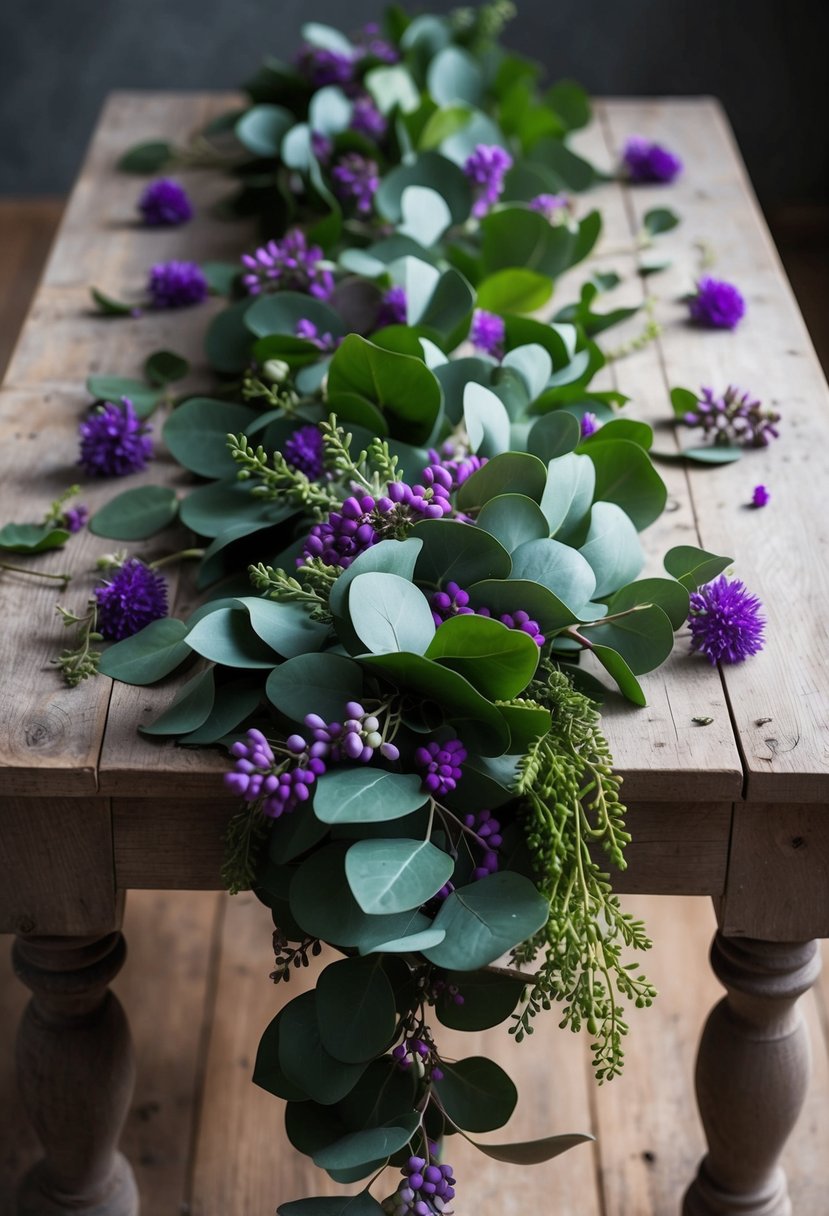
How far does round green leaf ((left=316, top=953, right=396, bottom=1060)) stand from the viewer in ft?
2.88

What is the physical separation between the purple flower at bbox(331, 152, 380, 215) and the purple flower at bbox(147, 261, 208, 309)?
194mm

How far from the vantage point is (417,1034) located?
91cm

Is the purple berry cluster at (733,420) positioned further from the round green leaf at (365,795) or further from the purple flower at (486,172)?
the round green leaf at (365,795)

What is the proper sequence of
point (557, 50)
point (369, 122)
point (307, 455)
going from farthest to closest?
point (557, 50) < point (369, 122) < point (307, 455)

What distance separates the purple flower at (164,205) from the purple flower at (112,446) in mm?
566

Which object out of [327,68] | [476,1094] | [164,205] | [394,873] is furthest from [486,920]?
[327,68]

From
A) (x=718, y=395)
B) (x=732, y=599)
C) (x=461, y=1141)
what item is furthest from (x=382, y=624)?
(x=461, y=1141)

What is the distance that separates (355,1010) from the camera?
0.88m

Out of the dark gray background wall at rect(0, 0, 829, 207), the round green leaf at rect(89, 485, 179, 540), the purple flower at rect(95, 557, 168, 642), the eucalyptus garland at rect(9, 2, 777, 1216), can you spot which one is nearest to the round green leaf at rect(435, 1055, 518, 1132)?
the eucalyptus garland at rect(9, 2, 777, 1216)

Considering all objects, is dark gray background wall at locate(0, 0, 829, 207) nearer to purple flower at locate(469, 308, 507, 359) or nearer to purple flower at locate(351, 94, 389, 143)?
purple flower at locate(351, 94, 389, 143)

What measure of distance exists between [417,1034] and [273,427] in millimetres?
511

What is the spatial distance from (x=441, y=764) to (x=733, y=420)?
561mm

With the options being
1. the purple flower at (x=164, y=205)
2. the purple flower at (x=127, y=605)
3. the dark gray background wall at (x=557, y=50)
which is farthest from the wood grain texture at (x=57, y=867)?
the dark gray background wall at (x=557, y=50)

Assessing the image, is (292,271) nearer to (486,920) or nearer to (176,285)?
(176,285)
